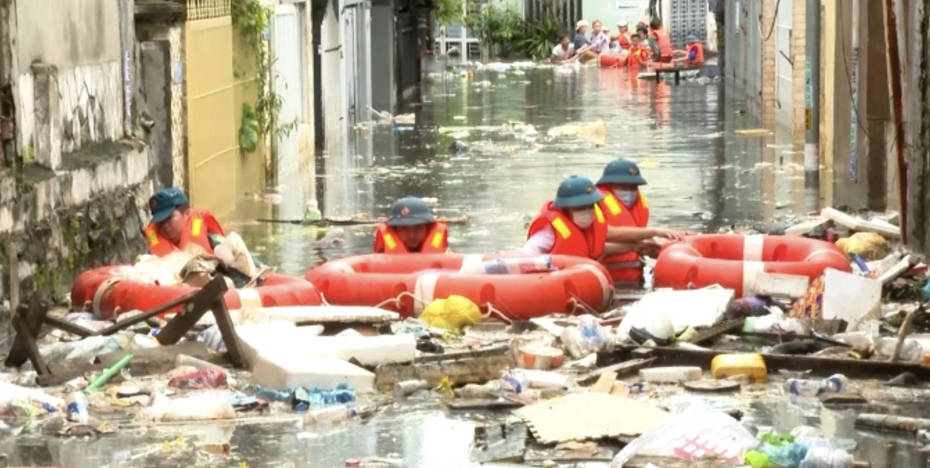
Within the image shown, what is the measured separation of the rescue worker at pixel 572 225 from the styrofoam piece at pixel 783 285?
153cm

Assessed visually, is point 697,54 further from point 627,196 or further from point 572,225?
point 572,225

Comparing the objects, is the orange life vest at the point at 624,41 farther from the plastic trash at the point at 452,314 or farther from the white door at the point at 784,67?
the plastic trash at the point at 452,314

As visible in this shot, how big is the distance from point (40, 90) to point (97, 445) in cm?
438

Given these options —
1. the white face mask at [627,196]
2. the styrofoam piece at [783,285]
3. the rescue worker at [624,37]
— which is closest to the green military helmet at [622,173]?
the white face mask at [627,196]

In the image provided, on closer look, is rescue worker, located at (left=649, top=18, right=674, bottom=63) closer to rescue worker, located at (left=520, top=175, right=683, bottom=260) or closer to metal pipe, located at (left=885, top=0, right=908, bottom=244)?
metal pipe, located at (left=885, top=0, right=908, bottom=244)

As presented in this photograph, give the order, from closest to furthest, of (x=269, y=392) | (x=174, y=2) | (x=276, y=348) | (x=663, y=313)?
1. (x=269, y=392)
2. (x=276, y=348)
3. (x=663, y=313)
4. (x=174, y=2)

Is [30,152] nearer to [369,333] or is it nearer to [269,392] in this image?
[369,333]

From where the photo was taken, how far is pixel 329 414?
9.28m

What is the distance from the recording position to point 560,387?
9875 millimetres

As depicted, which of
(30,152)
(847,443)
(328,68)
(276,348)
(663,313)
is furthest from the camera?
(328,68)

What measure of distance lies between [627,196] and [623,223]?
303 millimetres

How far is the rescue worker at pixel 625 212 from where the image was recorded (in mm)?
14094

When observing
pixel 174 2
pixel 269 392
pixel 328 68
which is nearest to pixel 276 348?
pixel 269 392

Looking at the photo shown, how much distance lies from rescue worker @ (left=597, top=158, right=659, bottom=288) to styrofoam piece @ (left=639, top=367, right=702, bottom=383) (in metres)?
3.91
